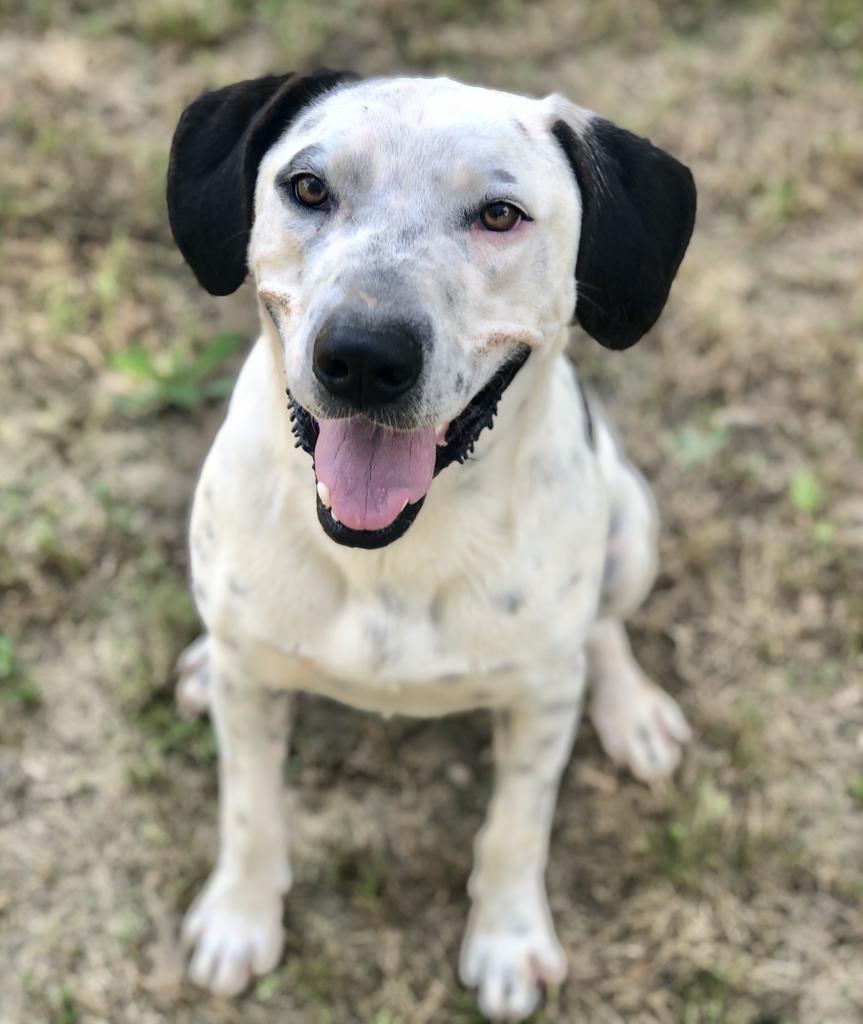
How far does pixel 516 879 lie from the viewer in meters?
3.32

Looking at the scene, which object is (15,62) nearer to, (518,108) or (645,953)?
(518,108)

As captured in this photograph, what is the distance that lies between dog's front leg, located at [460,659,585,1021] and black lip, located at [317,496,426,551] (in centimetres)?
81

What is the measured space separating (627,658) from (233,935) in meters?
1.38

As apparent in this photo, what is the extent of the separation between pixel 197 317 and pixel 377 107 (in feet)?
7.81

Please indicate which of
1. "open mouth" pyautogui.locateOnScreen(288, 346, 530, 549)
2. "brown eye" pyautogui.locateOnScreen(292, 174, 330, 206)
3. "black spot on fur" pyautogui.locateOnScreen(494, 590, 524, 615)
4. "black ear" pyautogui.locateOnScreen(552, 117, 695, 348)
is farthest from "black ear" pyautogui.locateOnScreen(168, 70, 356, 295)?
"black spot on fur" pyautogui.locateOnScreen(494, 590, 524, 615)

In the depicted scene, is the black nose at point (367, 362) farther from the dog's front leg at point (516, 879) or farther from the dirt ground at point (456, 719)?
the dirt ground at point (456, 719)

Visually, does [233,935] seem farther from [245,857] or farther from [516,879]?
[516,879]

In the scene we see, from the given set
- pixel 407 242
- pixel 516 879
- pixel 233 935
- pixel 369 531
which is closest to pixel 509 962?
pixel 516 879

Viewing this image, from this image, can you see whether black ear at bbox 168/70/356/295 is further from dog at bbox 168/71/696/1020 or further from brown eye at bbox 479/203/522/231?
brown eye at bbox 479/203/522/231

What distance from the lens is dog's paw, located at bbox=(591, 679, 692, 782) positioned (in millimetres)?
3752

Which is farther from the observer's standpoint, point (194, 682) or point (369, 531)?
point (194, 682)

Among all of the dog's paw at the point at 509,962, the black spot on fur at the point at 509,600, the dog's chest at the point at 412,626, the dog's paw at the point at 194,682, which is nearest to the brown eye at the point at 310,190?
the dog's chest at the point at 412,626

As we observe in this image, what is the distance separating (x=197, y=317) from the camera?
460 centimetres

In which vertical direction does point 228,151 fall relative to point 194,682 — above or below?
above
